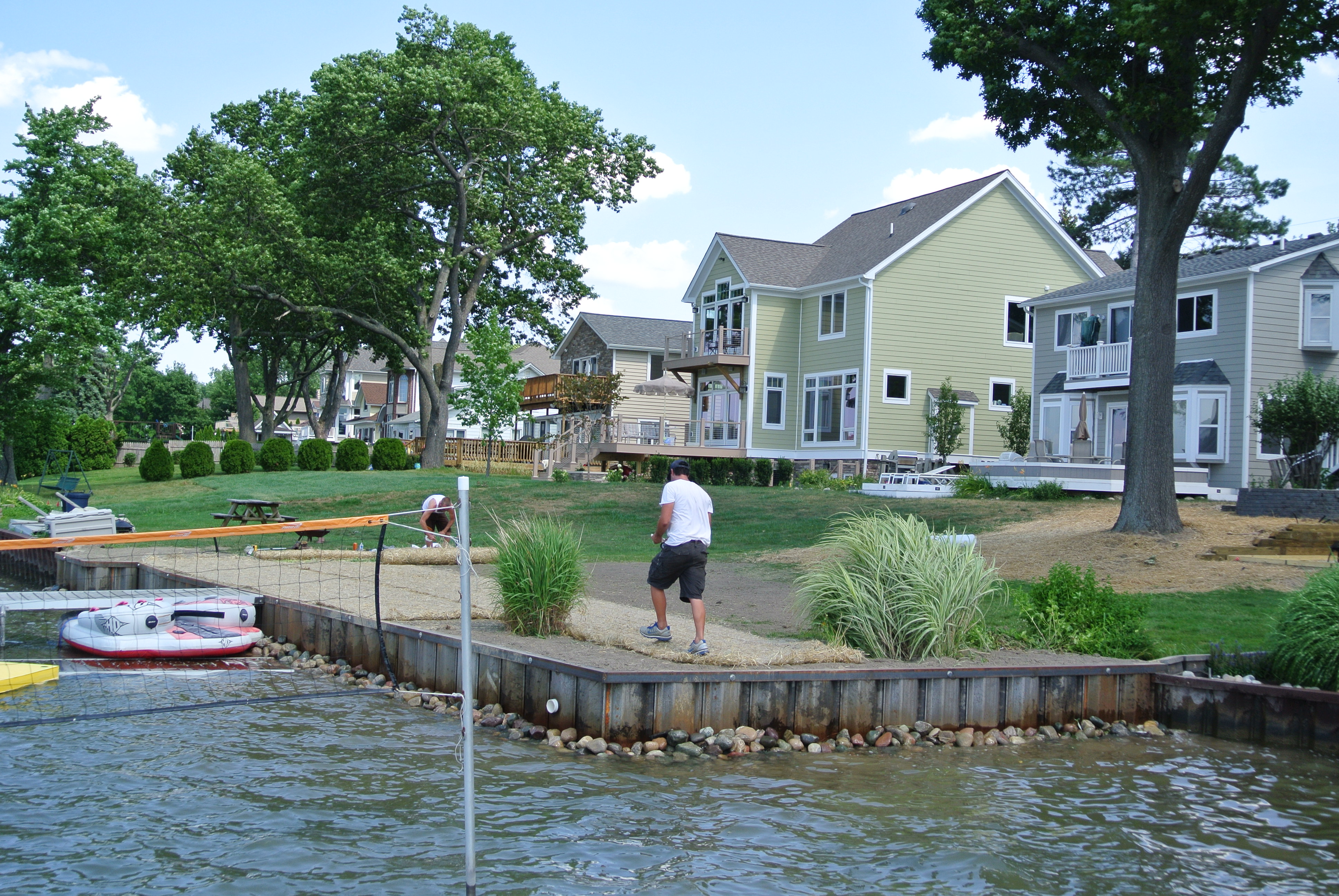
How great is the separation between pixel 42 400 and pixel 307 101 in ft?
43.7

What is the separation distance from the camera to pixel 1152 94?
1845 centimetres

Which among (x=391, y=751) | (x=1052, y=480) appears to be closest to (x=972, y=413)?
(x=1052, y=480)

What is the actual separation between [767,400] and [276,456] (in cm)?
1907

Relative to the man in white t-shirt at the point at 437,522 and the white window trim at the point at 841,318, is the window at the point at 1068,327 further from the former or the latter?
the man in white t-shirt at the point at 437,522

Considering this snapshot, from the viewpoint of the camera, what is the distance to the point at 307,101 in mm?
38594

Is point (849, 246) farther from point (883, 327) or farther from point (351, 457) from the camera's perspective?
point (351, 457)

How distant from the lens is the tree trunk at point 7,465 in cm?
3584

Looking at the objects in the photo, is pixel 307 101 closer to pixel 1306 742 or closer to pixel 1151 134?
pixel 1151 134

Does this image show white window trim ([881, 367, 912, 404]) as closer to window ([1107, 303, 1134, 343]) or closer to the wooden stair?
window ([1107, 303, 1134, 343])

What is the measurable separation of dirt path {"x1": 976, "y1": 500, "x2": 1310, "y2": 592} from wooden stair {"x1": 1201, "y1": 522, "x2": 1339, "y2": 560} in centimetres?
33

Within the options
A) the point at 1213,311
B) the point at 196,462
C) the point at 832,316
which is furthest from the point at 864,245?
the point at 196,462

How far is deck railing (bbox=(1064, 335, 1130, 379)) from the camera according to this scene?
32062mm

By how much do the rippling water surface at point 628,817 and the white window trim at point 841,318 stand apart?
29.3 m

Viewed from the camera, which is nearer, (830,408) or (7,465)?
(7,465)
